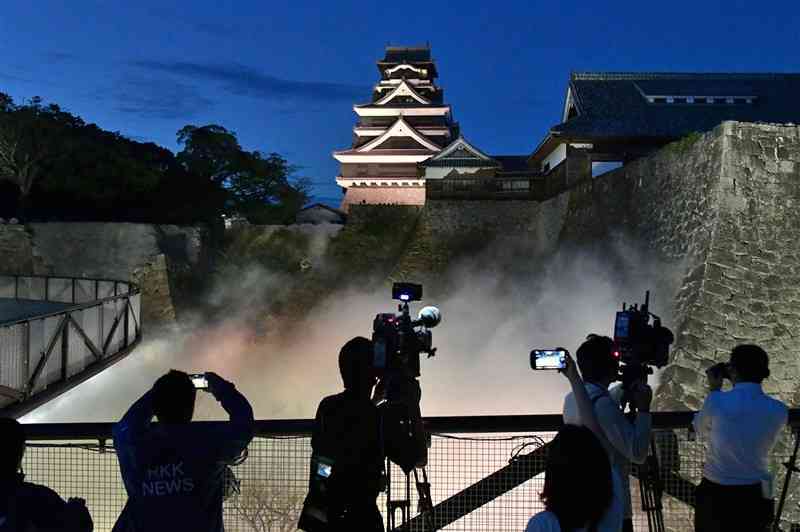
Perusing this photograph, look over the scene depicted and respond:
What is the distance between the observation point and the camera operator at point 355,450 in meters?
1.99

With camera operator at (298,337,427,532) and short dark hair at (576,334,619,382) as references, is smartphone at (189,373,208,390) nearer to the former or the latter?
camera operator at (298,337,427,532)

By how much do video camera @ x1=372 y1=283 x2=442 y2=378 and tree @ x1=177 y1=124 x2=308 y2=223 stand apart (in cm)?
2539

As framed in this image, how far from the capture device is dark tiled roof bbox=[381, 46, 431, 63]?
31.5 m

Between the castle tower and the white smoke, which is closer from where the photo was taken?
the white smoke

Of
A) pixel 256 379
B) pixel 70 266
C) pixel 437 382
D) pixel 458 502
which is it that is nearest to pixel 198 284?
pixel 70 266

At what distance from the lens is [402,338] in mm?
2613

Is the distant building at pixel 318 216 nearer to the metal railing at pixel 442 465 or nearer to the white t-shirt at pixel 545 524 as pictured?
the metal railing at pixel 442 465

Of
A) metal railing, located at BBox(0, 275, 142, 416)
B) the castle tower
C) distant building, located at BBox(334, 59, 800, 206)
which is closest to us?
metal railing, located at BBox(0, 275, 142, 416)

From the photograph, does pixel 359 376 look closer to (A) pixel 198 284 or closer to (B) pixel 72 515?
(B) pixel 72 515

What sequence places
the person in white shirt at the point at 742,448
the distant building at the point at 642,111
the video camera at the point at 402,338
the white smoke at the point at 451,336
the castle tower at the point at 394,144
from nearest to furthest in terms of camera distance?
the video camera at the point at 402,338 < the person in white shirt at the point at 742,448 < the white smoke at the point at 451,336 < the distant building at the point at 642,111 < the castle tower at the point at 394,144

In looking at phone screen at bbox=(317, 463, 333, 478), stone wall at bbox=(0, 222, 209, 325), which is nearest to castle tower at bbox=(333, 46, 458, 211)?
stone wall at bbox=(0, 222, 209, 325)

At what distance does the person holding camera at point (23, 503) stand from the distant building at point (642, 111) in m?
16.5

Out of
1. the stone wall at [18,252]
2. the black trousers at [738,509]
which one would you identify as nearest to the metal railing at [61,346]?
the black trousers at [738,509]

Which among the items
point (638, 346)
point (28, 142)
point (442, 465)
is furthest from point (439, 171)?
point (638, 346)
